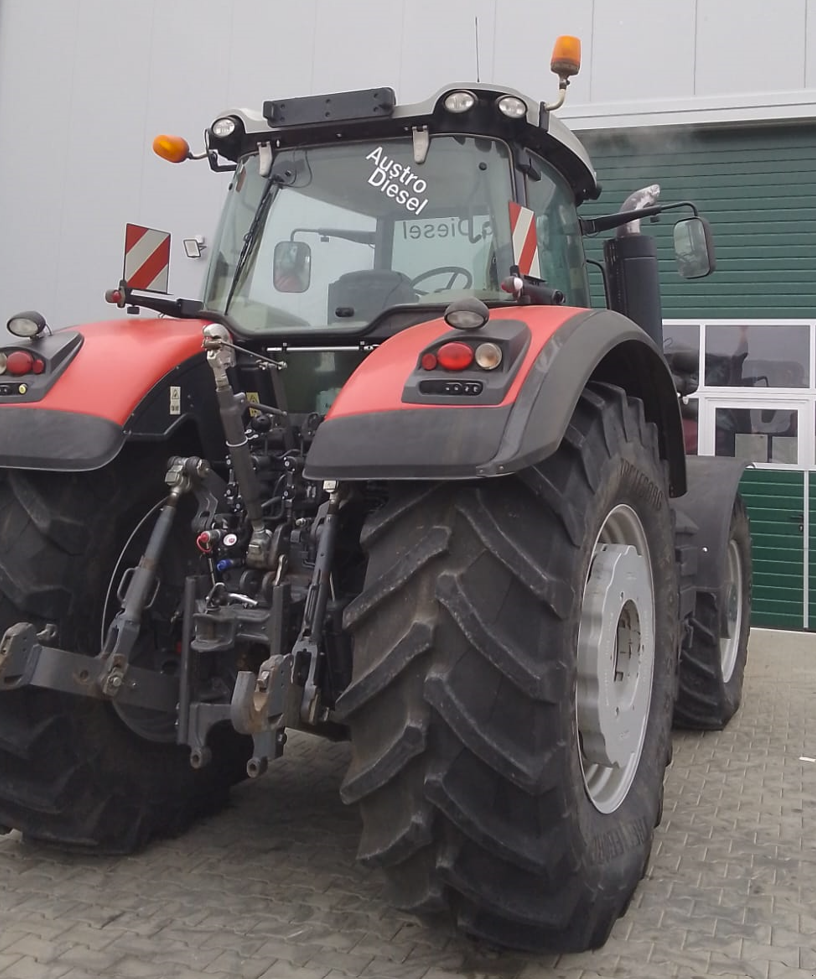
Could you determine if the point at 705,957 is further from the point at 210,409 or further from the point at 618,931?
the point at 210,409

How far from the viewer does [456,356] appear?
2.19m

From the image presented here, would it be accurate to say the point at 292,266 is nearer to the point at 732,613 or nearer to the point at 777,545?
the point at 732,613

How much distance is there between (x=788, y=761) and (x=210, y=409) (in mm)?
2920

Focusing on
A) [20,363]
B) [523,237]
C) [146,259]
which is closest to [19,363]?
[20,363]

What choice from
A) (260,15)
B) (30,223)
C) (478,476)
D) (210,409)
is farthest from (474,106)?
(30,223)

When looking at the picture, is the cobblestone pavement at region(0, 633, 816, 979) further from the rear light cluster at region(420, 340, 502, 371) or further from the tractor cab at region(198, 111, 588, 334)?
the tractor cab at region(198, 111, 588, 334)

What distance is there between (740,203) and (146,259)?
19.8ft

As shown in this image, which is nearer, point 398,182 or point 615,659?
point 615,659

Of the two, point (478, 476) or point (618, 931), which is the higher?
point (478, 476)

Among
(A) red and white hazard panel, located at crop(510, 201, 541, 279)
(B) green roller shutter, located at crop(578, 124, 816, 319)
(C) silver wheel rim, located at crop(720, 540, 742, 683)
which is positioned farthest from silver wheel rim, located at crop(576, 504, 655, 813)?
(B) green roller shutter, located at crop(578, 124, 816, 319)

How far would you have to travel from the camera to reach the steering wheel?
3.03 metres

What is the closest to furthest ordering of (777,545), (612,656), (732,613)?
(612,656) → (732,613) → (777,545)

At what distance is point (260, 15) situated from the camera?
28.0ft

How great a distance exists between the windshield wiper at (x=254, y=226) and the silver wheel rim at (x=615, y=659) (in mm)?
1519
